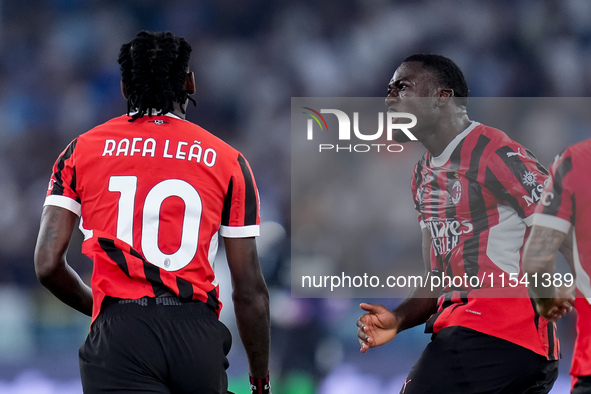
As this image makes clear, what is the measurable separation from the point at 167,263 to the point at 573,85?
2.90 metres


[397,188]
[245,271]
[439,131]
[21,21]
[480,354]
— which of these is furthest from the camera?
[21,21]

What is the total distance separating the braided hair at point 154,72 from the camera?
2045mm

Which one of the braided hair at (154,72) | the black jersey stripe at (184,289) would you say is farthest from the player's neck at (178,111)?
the black jersey stripe at (184,289)

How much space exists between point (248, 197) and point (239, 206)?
41 millimetres

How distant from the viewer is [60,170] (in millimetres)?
1951

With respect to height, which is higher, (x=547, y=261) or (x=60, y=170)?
(x=60, y=170)

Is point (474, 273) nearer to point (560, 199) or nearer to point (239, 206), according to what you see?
point (560, 199)

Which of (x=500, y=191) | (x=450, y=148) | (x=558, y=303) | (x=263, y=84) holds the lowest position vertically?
(x=558, y=303)

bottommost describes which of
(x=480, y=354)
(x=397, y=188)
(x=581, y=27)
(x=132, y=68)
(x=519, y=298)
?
(x=480, y=354)

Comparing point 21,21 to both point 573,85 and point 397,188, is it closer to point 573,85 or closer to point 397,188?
point 397,188

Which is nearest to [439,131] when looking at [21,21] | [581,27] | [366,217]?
[366,217]

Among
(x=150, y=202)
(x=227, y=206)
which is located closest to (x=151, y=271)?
(x=150, y=202)

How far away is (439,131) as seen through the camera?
2.50 meters

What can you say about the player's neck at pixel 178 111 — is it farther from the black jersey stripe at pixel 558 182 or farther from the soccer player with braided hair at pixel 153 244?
the black jersey stripe at pixel 558 182
